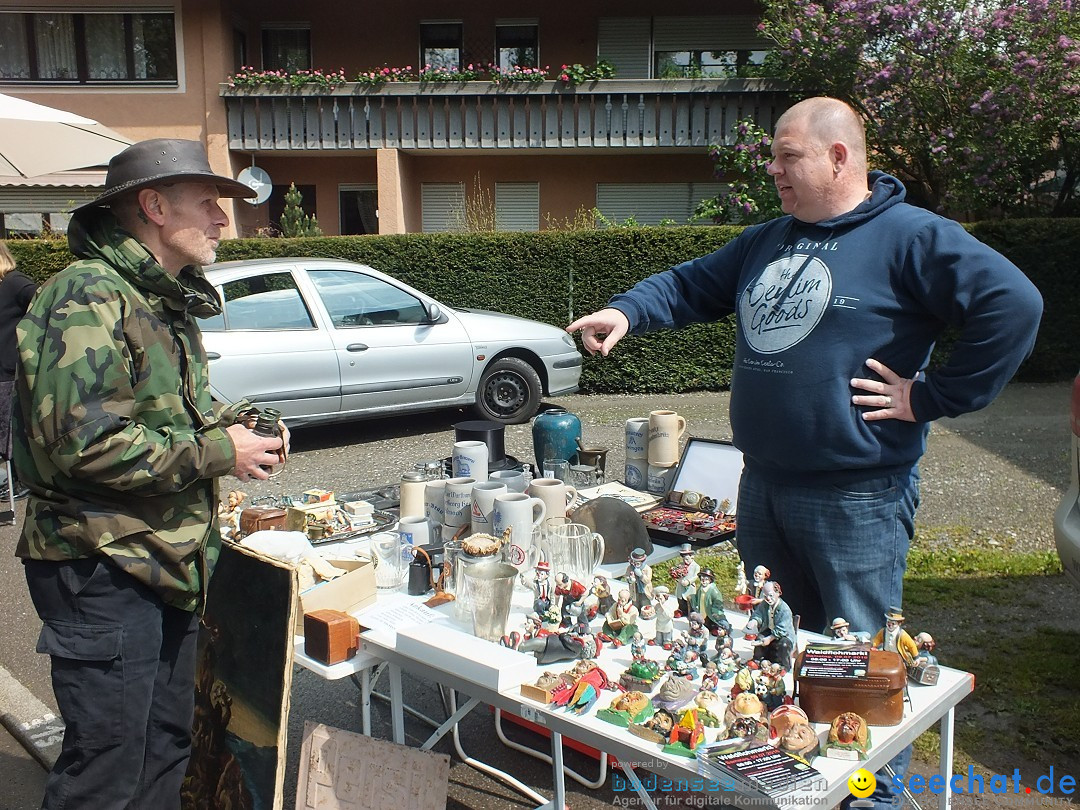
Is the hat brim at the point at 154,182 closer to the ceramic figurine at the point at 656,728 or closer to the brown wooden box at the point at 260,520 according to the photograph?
the brown wooden box at the point at 260,520

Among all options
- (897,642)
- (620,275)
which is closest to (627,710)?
(897,642)

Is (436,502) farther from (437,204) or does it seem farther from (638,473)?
(437,204)

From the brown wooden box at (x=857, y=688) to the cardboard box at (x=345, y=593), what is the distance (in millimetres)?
1280

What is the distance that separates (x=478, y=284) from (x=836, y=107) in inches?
345

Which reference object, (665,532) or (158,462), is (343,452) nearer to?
(665,532)

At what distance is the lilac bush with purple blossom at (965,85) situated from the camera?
11.7 meters

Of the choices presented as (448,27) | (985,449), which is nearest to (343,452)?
(985,449)

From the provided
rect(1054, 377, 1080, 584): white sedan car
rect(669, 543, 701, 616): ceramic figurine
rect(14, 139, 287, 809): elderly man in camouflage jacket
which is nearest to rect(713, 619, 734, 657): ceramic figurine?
rect(669, 543, 701, 616): ceramic figurine

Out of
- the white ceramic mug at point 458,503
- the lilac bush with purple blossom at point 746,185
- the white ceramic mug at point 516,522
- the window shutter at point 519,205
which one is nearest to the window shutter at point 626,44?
the window shutter at point 519,205

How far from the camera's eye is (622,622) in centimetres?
233

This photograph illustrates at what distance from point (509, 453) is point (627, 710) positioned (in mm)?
5963

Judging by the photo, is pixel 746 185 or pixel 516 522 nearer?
pixel 516 522

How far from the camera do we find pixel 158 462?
1979 millimetres

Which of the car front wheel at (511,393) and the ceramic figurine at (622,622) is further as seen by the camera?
the car front wheel at (511,393)
